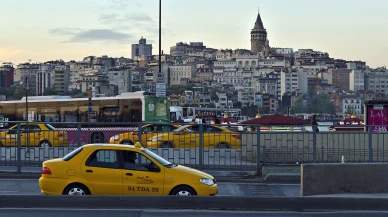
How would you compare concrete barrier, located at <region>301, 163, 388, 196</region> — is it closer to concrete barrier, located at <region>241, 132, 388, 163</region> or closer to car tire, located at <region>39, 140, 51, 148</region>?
concrete barrier, located at <region>241, 132, 388, 163</region>

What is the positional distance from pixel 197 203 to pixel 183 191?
129cm

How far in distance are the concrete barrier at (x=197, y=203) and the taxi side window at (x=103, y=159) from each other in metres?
1.37

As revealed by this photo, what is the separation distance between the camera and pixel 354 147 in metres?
20.6

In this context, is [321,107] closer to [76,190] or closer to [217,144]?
[217,144]

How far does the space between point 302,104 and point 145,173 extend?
525 ft

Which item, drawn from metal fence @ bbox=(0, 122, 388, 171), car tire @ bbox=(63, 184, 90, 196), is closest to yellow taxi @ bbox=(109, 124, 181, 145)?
metal fence @ bbox=(0, 122, 388, 171)

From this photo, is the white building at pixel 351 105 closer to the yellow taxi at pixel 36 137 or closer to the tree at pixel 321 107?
the tree at pixel 321 107

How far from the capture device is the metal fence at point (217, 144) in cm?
2030

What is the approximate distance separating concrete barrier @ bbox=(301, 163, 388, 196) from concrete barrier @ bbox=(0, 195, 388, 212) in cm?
73

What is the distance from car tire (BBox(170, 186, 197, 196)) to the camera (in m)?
14.8

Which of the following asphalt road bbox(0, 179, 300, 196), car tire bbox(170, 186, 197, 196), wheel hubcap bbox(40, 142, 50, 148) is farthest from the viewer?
wheel hubcap bbox(40, 142, 50, 148)

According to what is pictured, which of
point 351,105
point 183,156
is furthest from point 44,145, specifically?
point 351,105

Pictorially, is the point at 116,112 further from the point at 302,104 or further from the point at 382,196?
the point at 302,104

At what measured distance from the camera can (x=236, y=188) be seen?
→ 18.9 m
